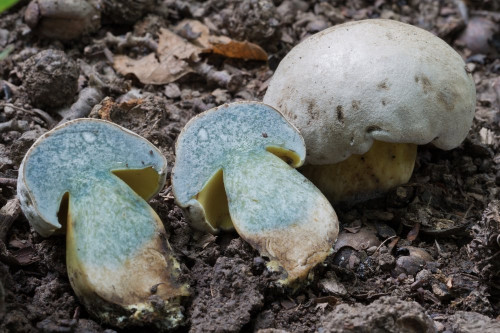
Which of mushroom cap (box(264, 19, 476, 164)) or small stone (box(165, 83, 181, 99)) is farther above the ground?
mushroom cap (box(264, 19, 476, 164))

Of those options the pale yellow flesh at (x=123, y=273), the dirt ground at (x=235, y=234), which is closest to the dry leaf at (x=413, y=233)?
the dirt ground at (x=235, y=234)

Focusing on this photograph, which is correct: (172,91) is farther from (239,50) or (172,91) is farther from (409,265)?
(409,265)

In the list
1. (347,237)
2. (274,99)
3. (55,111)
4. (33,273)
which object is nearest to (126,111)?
(55,111)

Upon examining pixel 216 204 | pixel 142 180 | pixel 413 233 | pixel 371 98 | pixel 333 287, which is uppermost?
pixel 371 98

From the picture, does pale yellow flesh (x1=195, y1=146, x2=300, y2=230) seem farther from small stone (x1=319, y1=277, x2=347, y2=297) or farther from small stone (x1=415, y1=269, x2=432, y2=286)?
small stone (x1=415, y1=269, x2=432, y2=286)

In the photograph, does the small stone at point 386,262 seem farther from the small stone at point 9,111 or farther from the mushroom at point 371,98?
the small stone at point 9,111

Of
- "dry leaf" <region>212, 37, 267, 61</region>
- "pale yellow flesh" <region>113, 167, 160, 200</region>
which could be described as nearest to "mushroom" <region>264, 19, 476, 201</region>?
"pale yellow flesh" <region>113, 167, 160, 200</region>

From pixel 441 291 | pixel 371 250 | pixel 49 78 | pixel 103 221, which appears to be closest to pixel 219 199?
pixel 103 221
